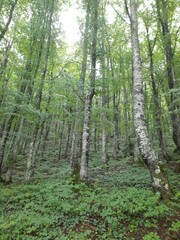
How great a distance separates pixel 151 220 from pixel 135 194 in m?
1.03

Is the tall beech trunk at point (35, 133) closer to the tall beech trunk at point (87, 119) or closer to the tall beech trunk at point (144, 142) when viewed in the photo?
the tall beech trunk at point (87, 119)

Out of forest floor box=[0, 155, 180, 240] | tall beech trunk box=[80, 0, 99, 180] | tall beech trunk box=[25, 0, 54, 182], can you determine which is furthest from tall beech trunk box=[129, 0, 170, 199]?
tall beech trunk box=[25, 0, 54, 182]

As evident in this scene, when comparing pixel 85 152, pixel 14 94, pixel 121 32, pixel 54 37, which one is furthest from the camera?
pixel 121 32

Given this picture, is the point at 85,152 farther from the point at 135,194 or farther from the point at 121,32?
the point at 121,32

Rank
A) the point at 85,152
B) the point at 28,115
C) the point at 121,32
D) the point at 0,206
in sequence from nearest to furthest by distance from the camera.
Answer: the point at 0,206
the point at 85,152
the point at 28,115
the point at 121,32

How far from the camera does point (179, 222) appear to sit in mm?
3816

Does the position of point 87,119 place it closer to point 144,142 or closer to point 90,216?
point 144,142

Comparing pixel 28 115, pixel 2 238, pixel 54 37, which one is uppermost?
pixel 54 37

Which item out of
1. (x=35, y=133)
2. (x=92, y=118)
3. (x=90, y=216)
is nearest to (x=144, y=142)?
(x=90, y=216)

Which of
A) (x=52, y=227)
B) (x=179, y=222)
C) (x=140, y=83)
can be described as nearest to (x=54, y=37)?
(x=140, y=83)

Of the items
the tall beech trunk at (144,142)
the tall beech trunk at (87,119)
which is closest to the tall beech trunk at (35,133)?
the tall beech trunk at (87,119)

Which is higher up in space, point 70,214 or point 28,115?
point 28,115

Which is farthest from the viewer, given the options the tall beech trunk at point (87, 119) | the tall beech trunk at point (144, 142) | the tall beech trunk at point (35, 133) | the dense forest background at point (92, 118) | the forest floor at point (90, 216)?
the tall beech trunk at point (35, 133)

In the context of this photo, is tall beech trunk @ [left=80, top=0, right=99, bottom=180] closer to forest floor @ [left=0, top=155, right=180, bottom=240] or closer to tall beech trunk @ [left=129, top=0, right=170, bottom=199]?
forest floor @ [left=0, top=155, right=180, bottom=240]
